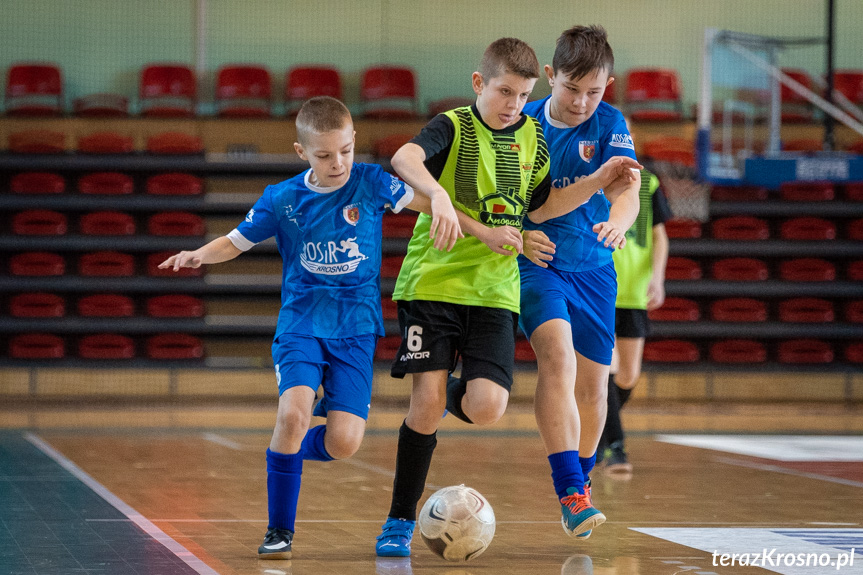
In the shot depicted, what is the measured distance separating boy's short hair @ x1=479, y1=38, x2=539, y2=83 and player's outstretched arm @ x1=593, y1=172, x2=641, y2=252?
0.58 metres

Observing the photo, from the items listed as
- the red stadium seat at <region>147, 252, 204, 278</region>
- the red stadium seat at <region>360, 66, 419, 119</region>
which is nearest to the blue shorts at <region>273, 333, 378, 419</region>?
the red stadium seat at <region>147, 252, 204, 278</region>

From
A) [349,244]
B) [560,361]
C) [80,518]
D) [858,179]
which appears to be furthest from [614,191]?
[858,179]

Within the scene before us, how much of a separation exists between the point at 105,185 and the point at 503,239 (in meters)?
9.69

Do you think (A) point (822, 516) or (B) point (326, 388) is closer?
(B) point (326, 388)

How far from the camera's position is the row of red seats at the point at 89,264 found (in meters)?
12.1

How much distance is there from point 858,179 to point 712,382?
9.19ft

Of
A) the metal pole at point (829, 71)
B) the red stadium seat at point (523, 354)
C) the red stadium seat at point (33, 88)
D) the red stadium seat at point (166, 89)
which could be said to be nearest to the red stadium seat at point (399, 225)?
the red stadium seat at point (523, 354)

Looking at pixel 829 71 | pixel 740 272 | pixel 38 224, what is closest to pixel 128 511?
pixel 38 224

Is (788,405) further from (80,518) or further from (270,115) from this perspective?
(80,518)

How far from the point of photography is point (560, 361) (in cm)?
396

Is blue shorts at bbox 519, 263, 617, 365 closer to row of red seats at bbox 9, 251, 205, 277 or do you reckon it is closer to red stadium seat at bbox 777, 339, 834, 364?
row of red seats at bbox 9, 251, 205, 277

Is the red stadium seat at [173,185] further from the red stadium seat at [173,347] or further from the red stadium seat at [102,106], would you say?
the red stadium seat at [173,347]

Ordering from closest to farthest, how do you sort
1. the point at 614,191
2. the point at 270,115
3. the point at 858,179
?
the point at 614,191 → the point at 858,179 → the point at 270,115

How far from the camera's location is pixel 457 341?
3.91 metres
